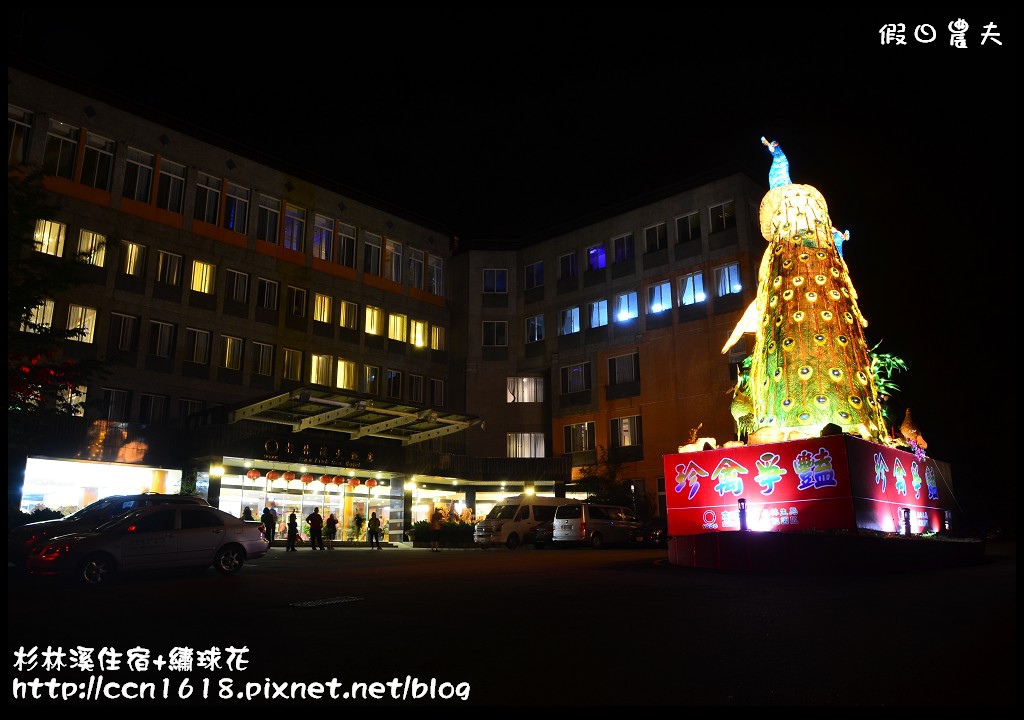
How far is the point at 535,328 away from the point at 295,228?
51.7 feet

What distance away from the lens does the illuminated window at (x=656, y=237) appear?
4191 centimetres

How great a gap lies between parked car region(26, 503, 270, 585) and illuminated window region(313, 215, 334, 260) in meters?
25.6

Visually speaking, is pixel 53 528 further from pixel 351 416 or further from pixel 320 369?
pixel 320 369

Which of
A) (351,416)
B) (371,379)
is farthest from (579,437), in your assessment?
(351,416)

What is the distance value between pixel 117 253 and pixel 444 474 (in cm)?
1883

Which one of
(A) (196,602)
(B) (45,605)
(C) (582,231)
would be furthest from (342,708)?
(C) (582,231)

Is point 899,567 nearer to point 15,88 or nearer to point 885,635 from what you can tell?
point 885,635

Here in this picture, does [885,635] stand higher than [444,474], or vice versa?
[444,474]

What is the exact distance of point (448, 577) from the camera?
14.6 meters

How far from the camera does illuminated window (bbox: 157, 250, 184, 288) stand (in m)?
34.0

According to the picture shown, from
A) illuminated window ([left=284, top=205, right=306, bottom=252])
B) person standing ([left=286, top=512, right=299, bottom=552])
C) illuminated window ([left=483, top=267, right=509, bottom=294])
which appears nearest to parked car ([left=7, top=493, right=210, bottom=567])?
person standing ([left=286, top=512, right=299, bottom=552])

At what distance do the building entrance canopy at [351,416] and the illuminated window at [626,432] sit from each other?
10.2 m

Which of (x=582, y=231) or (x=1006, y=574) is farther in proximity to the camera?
(x=582, y=231)

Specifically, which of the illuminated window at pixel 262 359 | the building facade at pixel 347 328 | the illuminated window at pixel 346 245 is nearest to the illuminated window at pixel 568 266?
the building facade at pixel 347 328
